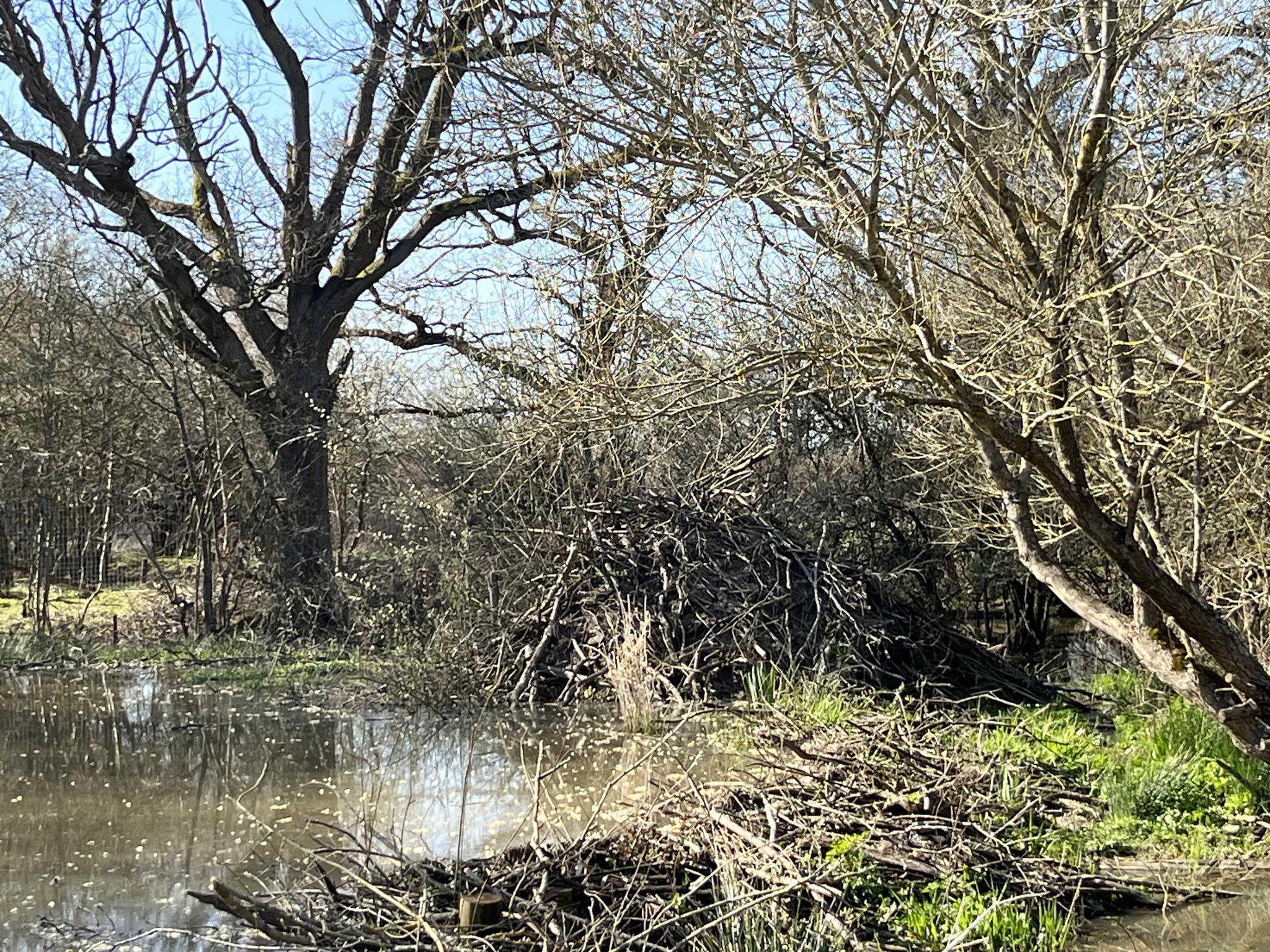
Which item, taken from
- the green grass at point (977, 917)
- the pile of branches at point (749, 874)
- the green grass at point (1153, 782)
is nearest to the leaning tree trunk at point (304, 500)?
the pile of branches at point (749, 874)

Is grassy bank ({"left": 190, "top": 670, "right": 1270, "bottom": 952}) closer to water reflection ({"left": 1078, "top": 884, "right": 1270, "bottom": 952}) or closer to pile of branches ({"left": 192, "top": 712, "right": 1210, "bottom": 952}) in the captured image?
pile of branches ({"left": 192, "top": 712, "right": 1210, "bottom": 952})

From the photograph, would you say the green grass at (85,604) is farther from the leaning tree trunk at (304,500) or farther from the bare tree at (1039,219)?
the bare tree at (1039,219)

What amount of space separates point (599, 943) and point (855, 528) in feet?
34.5

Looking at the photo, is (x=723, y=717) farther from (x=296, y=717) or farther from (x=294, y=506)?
(x=294, y=506)

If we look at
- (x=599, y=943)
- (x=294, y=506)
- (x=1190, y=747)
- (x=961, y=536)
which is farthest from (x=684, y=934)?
(x=294, y=506)

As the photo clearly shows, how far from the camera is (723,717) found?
34.4 ft

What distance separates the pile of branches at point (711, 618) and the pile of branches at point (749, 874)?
4.36 meters

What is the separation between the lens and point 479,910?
499 centimetres

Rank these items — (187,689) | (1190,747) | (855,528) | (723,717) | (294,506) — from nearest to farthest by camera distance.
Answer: (1190,747) < (723,717) < (187,689) < (855,528) < (294,506)

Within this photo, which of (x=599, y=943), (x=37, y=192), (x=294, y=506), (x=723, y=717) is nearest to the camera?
(x=599, y=943)

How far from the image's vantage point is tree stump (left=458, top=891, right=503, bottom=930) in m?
4.94

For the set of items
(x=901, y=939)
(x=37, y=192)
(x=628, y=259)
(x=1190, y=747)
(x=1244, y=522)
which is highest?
(x=37, y=192)

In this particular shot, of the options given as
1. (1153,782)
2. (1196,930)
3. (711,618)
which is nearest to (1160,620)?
(1153,782)

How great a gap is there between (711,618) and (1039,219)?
21.0 ft
